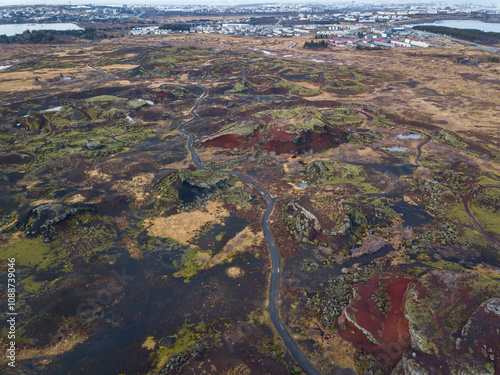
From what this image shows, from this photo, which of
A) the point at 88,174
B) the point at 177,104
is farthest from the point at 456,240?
the point at 177,104

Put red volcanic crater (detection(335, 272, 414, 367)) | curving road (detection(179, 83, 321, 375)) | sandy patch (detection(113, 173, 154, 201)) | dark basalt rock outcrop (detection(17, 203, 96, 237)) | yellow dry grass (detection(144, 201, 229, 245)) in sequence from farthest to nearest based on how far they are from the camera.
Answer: sandy patch (detection(113, 173, 154, 201)) < yellow dry grass (detection(144, 201, 229, 245)) < dark basalt rock outcrop (detection(17, 203, 96, 237)) < curving road (detection(179, 83, 321, 375)) < red volcanic crater (detection(335, 272, 414, 367))

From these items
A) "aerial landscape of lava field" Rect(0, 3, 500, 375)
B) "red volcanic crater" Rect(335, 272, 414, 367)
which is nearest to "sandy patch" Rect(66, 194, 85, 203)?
"aerial landscape of lava field" Rect(0, 3, 500, 375)

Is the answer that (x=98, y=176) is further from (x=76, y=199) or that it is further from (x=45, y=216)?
(x=45, y=216)

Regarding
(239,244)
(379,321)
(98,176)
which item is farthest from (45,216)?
(379,321)

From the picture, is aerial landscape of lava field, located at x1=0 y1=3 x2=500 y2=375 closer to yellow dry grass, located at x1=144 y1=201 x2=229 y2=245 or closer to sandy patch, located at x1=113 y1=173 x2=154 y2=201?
yellow dry grass, located at x1=144 y1=201 x2=229 y2=245

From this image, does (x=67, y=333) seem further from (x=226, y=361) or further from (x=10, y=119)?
(x=10, y=119)

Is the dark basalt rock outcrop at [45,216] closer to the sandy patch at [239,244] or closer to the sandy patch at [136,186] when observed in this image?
the sandy patch at [136,186]

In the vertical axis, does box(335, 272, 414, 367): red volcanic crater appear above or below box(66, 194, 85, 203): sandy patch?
below
